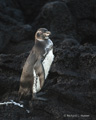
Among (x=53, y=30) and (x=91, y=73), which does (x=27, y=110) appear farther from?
(x=53, y=30)

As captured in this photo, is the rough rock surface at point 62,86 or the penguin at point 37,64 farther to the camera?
the rough rock surface at point 62,86

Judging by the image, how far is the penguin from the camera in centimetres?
306

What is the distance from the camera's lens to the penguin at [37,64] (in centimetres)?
306

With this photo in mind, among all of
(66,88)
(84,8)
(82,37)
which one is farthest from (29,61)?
(84,8)

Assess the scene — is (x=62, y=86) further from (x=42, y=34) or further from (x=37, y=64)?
(x=42, y=34)

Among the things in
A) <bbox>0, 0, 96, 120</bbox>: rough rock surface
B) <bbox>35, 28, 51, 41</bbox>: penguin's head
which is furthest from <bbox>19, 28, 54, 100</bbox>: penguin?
<bbox>0, 0, 96, 120</bbox>: rough rock surface

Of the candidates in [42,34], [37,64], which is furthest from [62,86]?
[42,34]

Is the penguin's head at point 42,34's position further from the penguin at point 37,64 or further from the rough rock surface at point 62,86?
the rough rock surface at point 62,86

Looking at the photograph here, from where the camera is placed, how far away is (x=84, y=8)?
22.1 ft

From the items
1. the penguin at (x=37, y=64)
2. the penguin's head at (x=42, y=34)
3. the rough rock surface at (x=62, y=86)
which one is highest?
the penguin's head at (x=42, y=34)

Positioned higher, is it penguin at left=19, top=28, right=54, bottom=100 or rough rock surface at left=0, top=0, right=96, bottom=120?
penguin at left=19, top=28, right=54, bottom=100

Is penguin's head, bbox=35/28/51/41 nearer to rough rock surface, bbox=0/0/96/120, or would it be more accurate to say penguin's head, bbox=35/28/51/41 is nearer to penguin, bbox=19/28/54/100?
penguin, bbox=19/28/54/100

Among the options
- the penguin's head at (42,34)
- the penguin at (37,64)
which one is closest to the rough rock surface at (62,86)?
the penguin at (37,64)

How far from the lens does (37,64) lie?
3033 millimetres
